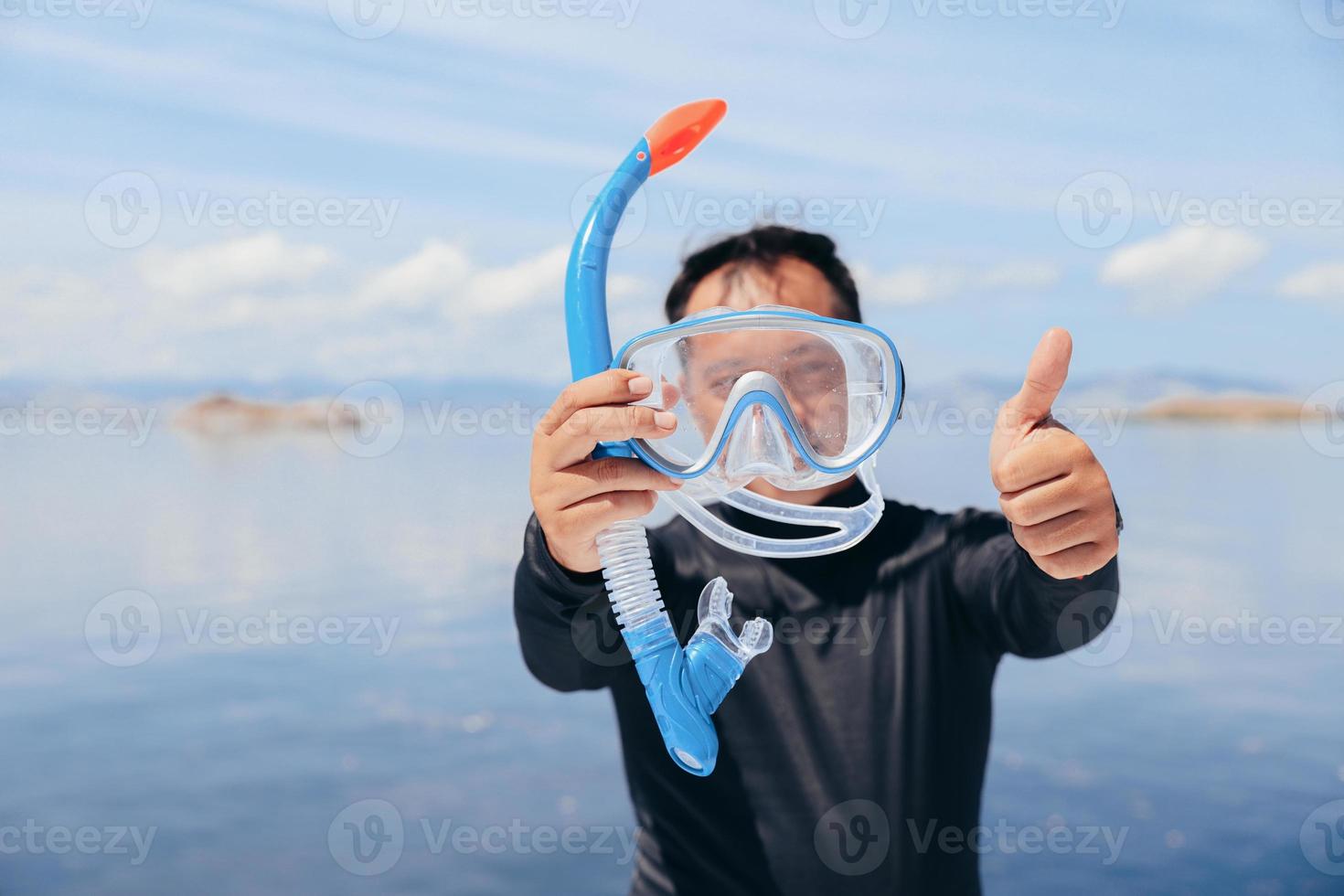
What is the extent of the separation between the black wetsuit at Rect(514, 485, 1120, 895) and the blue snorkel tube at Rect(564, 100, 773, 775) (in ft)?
0.93

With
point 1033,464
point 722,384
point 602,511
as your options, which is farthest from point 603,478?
point 1033,464

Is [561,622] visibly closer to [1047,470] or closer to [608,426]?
[608,426]

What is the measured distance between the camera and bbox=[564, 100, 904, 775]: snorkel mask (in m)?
1.24

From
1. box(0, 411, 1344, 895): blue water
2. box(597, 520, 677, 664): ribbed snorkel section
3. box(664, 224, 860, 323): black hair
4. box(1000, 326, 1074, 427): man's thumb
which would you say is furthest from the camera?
box(0, 411, 1344, 895): blue water

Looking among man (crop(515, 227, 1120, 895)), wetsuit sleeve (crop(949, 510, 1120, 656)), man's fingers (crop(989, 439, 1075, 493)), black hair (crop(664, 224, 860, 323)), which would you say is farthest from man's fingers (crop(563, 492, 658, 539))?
black hair (crop(664, 224, 860, 323))

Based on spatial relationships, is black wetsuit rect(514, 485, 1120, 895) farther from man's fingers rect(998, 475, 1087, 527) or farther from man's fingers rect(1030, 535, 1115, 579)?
man's fingers rect(998, 475, 1087, 527)

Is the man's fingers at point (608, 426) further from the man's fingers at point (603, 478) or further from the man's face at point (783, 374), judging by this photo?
the man's face at point (783, 374)

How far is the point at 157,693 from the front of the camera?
5.91 metres

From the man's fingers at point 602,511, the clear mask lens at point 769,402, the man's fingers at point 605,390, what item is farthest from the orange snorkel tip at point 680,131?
the man's fingers at point 602,511

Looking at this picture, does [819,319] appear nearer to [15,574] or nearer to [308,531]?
[15,574]

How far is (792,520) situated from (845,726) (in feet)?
1.36

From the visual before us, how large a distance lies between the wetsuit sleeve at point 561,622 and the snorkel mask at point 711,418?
0.12 meters

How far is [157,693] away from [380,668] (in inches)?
57.1

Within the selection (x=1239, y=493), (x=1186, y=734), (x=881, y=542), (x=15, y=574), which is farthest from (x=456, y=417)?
(x=1239, y=493)
